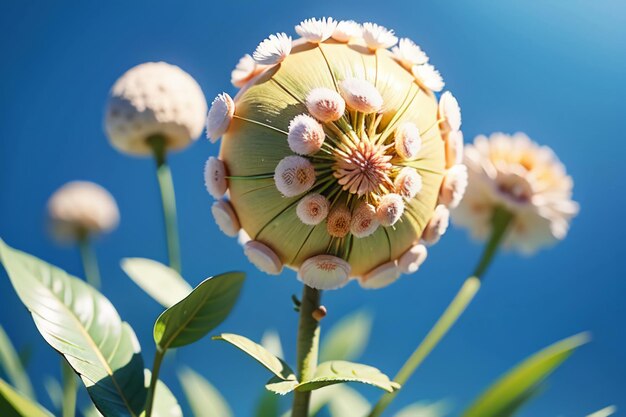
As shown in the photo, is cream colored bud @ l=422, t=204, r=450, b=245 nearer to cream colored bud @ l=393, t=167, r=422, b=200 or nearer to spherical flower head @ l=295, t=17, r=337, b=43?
cream colored bud @ l=393, t=167, r=422, b=200

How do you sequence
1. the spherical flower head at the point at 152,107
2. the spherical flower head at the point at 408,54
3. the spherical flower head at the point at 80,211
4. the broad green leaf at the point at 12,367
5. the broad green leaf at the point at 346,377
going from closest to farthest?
the broad green leaf at the point at 346,377, the spherical flower head at the point at 408,54, the spherical flower head at the point at 152,107, the broad green leaf at the point at 12,367, the spherical flower head at the point at 80,211

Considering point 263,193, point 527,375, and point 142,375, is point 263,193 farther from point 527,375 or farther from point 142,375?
point 527,375

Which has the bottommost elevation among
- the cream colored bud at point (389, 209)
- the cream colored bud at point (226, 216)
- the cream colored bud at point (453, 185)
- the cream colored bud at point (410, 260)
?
the cream colored bud at point (226, 216)

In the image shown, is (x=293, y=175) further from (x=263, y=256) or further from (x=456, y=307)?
(x=456, y=307)

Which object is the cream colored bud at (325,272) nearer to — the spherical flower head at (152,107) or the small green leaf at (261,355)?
the small green leaf at (261,355)

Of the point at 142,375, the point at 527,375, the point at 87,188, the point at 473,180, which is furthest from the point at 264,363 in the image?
the point at 87,188

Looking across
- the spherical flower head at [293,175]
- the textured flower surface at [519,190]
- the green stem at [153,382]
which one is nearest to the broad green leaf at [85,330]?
the green stem at [153,382]

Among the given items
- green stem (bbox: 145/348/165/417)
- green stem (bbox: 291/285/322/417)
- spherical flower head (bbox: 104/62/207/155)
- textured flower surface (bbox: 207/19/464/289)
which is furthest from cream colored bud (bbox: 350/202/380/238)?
spherical flower head (bbox: 104/62/207/155)

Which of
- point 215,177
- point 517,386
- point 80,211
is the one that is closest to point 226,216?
point 215,177
